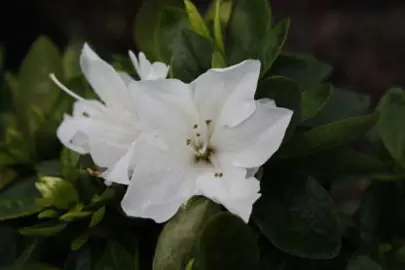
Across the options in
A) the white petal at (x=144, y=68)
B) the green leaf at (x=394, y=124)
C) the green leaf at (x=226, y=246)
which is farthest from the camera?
the green leaf at (x=394, y=124)

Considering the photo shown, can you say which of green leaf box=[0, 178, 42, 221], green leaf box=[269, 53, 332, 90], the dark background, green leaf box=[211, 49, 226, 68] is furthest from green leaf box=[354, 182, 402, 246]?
the dark background

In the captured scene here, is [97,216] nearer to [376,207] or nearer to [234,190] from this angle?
[234,190]

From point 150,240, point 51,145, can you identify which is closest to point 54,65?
point 51,145

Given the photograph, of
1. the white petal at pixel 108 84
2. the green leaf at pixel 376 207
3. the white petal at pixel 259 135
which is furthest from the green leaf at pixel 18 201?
the green leaf at pixel 376 207

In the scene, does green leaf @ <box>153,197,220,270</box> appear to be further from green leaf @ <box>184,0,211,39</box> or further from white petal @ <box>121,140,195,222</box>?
green leaf @ <box>184,0,211,39</box>

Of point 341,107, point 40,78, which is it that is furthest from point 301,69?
point 40,78

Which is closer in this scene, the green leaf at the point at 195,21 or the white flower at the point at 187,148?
the white flower at the point at 187,148

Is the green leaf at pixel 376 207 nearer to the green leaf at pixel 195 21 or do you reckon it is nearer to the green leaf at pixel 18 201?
the green leaf at pixel 195 21
